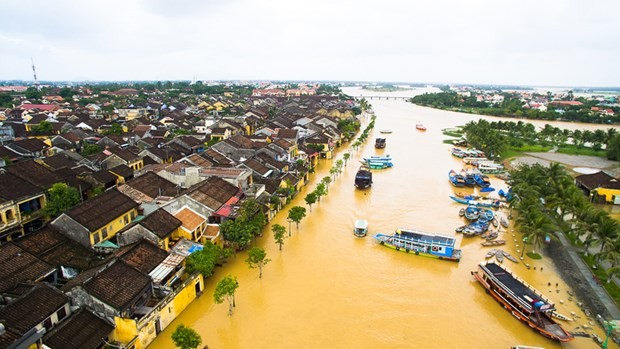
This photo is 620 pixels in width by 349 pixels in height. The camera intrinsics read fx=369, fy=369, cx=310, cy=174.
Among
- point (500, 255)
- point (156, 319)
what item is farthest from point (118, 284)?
point (500, 255)

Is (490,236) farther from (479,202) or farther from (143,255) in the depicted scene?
(143,255)

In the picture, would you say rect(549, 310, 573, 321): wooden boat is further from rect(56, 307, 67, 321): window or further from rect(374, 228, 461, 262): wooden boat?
rect(56, 307, 67, 321): window

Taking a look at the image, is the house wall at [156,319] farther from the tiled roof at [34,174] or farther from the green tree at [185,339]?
the tiled roof at [34,174]

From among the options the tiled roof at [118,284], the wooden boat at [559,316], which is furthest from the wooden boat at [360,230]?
the tiled roof at [118,284]

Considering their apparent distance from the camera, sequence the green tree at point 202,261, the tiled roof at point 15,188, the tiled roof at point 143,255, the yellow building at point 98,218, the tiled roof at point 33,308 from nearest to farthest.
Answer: the tiled roof at point 33,308, the tiled roof at point 143,255, the green tree at point 202,261, the yellow building at point 98,218, the tiled roof at point 15,188

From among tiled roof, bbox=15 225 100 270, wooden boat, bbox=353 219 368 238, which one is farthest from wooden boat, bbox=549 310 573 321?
tiled roof, bbox=15 225 100 270

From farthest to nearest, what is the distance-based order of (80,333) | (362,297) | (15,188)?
1. (15,188)
2. (362,297)
3. (80,333)

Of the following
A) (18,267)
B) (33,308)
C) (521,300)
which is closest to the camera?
(33,308)
